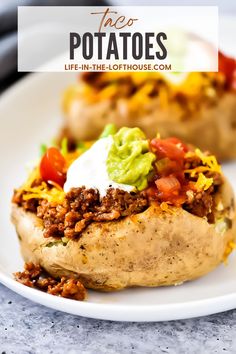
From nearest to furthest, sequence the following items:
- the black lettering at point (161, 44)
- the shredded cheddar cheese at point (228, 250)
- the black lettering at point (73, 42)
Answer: the shredded cheddar cheese at point (228, 250) → the black lettering at point (161, 44) → the black lettering at point (73, 42)

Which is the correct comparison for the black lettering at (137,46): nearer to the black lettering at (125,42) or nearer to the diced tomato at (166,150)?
the black lettering at (125,42)

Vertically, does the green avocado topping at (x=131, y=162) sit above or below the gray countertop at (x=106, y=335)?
above

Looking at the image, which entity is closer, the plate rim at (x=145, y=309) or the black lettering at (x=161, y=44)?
the plate rim at (x=145, y=309)

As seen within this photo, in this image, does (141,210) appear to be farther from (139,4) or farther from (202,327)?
(139,4)

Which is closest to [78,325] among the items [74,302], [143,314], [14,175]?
[74,302]

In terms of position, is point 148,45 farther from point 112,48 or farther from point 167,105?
point 167,105

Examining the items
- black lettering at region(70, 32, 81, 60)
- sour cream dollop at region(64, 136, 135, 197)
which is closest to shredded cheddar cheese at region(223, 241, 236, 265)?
sour cream dollop at region(64, 136, 135, 197)

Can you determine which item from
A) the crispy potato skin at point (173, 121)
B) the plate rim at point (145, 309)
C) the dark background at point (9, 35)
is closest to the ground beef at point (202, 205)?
the plate rim at point (145, 309)
